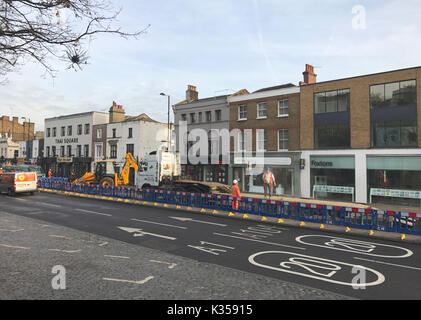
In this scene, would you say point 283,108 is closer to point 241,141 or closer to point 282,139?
A: point 282,139

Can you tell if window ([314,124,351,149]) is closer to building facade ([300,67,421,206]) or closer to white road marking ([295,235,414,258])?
building facade ([300,67,421,206])

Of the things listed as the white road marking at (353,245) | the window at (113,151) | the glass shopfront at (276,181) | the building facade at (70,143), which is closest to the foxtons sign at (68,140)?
the building facade at (70,143)

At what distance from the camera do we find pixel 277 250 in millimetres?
9281

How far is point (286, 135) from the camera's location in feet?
91.1

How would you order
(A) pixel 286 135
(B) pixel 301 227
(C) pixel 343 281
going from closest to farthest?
(C) pixel 343 281
(B) pixel 301 227
(A) pixel 286 135

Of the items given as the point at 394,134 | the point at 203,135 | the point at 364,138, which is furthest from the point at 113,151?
the point at 394,134

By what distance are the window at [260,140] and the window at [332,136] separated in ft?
16.2

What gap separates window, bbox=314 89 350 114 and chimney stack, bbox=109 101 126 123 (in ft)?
100.0

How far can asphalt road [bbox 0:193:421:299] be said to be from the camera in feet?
21.8

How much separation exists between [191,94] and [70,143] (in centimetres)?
2428

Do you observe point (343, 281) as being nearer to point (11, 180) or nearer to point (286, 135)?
point (286, 135)

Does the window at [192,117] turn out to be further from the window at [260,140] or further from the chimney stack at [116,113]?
the chimney stack at [116,113]
